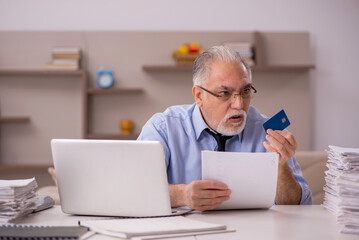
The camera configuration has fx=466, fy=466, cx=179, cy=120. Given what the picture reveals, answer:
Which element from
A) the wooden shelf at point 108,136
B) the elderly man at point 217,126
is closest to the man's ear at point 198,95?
the elderly man at point 217,126

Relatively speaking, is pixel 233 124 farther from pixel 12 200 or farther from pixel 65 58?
pixel 65 58

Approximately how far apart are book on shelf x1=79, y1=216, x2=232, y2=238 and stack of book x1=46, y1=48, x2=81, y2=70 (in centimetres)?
295

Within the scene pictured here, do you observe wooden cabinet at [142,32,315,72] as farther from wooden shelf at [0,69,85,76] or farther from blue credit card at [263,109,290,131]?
blue credit card at [263,109,290,131]

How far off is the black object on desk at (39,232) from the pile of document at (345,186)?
2.42ft

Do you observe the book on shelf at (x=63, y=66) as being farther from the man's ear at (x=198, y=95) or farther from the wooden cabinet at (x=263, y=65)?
the man's ear at (x=198, y=95)

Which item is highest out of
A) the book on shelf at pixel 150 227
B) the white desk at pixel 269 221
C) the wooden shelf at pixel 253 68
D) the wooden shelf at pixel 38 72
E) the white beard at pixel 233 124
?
the wooden shelf at pixel 253 68

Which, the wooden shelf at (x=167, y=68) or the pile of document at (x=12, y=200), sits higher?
the wooden shelf at (x=167, y=68)

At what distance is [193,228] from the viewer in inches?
50.1

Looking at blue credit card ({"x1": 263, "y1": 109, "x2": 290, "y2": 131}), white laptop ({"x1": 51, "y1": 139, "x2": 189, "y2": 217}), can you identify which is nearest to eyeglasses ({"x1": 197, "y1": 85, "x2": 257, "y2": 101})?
blue credit card ({"x1": 263, "y1": 109, "x2": 290, "y2": 131})

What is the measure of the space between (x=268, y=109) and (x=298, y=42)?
69cm

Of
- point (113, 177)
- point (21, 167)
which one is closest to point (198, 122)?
point (113, 177)

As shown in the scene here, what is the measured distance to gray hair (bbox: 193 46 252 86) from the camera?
1961 mm

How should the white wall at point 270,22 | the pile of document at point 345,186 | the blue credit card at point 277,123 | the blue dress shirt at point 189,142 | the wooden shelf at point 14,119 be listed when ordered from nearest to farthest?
the pile of document at point 345,186 → the blue credit card at point 277,123 → the blue dress shirt at point 189,142 → the wooden shelf at point 14,119 → the white wall at point 270,22

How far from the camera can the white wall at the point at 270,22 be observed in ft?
14.0
